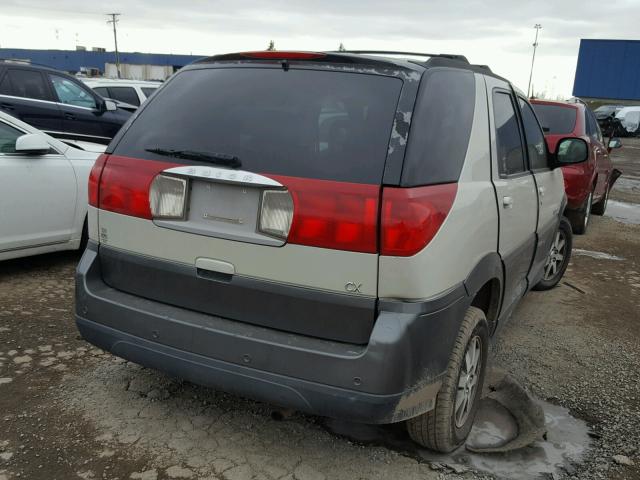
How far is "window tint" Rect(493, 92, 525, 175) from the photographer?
304 cm

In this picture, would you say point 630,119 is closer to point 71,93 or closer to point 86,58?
point 71,93

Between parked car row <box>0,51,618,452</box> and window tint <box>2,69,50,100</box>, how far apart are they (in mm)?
6927

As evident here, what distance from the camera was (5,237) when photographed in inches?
180

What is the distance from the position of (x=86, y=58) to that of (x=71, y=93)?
77640mm

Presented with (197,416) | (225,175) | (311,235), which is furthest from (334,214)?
(197,416)

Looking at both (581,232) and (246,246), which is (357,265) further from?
(581,232)

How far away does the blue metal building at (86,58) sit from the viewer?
77500mm

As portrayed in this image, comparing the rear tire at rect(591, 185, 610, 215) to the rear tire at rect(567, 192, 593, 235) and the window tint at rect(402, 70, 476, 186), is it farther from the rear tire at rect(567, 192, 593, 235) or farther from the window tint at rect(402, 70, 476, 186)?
the window tint at rect(402, 70, 476, 186)

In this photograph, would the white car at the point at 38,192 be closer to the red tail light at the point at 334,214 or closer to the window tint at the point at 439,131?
the red tail light at the point at 334,214

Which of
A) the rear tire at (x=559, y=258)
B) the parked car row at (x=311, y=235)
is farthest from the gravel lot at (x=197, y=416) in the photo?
the rear tire at (x=559, y=258)

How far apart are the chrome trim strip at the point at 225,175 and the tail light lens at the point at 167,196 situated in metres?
0.04

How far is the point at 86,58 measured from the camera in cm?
7844

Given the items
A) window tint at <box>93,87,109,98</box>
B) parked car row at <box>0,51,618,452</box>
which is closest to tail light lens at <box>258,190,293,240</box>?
parked car row at <box>0,51,618,452</box>

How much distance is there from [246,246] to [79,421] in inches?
53.3
